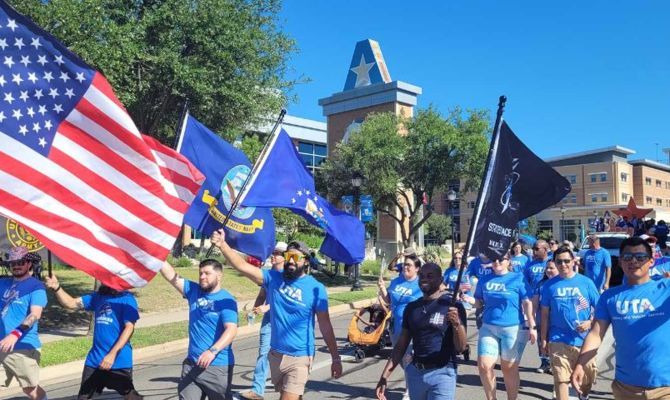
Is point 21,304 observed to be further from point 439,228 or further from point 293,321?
point 439,228

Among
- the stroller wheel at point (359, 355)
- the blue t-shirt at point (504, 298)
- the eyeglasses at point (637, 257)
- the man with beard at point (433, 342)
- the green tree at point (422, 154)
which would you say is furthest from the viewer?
the green tree at point (422, 154)

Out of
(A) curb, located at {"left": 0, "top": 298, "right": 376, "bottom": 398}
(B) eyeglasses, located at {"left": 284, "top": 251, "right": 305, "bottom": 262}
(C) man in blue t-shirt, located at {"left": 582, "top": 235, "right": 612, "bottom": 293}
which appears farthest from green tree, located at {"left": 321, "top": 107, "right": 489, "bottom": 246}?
(B) eyeglasses, located at {"left": 284, "top": 251, "right": 305, "bottom": 262}

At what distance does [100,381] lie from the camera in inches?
220

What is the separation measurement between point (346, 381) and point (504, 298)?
2790 mm

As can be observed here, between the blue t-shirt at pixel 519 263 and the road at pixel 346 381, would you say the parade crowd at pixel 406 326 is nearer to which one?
the road at pixel 346 381

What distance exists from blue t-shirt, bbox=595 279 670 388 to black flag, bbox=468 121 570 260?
1384 mm

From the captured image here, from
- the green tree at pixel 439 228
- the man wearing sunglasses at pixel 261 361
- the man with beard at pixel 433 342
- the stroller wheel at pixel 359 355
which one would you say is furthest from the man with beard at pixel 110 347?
the green tree at pixel 439 228

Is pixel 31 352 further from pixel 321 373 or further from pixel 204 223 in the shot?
pixel 321 373

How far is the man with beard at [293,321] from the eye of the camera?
215 inches

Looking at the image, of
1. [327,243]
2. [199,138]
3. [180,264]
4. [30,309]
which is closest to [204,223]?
[199,138]

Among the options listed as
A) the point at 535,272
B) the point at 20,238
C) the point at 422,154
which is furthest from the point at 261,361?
the point at 422,154

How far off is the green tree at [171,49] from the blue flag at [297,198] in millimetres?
6409

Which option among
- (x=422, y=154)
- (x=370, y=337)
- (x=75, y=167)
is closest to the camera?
(x=75, y=167)

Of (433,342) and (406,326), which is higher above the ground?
(406,326)
